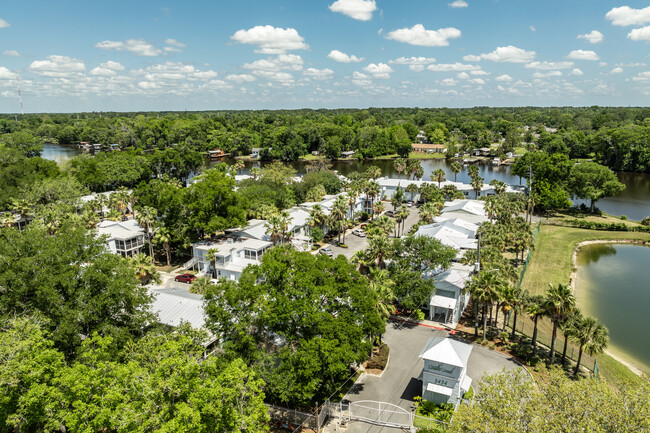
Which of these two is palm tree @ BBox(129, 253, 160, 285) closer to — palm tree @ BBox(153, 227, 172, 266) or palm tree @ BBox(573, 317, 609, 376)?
palm tree @ BBox(153, 227, 172, 266)

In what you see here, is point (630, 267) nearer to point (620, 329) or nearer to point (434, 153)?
point (620, 329)

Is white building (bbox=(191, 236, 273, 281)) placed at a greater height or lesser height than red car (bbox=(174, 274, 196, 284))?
greater

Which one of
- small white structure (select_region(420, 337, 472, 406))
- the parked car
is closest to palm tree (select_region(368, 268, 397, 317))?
small white structure (select_region(420, 337, 472, 406))

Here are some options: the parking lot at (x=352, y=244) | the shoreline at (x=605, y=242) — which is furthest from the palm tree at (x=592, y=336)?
the parking lot at (x=352, y=244)

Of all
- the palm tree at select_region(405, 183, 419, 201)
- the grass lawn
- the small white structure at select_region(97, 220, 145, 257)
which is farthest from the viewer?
the palm tree at select_region(405, 183, 419, 201)

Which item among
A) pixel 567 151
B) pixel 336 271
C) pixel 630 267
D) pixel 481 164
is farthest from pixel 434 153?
pixel 336 271

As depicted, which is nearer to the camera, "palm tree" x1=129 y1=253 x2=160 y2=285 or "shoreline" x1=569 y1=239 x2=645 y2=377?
"shoreline" x1=569 y1=239 x2=645 y2=377
